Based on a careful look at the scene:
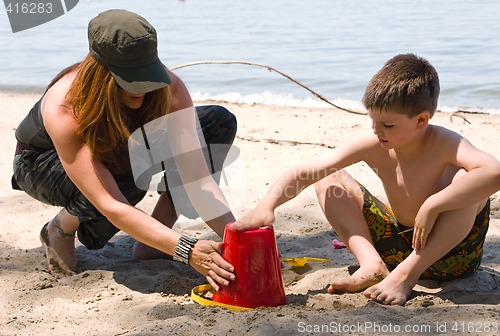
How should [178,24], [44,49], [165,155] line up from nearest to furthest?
[165,155] → [44,49] → [178,24]

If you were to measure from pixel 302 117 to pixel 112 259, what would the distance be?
9.82ft

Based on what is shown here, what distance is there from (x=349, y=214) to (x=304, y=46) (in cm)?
736

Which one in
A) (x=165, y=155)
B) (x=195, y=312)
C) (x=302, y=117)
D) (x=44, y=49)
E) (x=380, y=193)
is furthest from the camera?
(x=44, y=49)

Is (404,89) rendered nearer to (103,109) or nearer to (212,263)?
(212,263)

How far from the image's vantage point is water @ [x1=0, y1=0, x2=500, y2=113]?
7820mm

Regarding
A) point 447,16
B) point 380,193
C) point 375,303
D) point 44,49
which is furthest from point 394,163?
point 447,16

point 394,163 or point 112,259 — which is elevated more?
point 394,163

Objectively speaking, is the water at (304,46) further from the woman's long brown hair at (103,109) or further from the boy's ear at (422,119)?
the woman's long brown hair at (103,109)

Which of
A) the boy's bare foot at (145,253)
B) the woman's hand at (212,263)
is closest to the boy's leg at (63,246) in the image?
the boy's bare foot at (145,253)

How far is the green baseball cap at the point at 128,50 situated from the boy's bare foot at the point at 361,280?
96 cm

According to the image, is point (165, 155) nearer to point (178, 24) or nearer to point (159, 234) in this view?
point (159, 234)

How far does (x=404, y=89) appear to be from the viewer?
282 cm

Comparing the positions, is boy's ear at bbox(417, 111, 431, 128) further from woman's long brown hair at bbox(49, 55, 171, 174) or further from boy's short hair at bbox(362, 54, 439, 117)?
woman's long brown hair at bbox(49, 55, 171, 174)

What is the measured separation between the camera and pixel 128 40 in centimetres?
271
